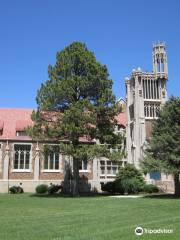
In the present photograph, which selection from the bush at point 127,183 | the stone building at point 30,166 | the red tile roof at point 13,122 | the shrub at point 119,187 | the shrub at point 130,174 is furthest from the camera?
the red tile roof at point 13,122

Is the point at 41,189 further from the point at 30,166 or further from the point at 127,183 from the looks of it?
the point at 127,183

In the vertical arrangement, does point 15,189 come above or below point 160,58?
below

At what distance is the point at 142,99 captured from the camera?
70875 mm

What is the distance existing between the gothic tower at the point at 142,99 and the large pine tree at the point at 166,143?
35.6m

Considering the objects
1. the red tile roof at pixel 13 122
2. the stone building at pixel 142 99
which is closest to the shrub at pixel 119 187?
the red tile roof at pixel 13 122

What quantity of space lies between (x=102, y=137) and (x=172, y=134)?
6328mm

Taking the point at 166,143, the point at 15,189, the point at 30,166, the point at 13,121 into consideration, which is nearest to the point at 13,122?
the point at 13,121

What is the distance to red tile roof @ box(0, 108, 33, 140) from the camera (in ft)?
139

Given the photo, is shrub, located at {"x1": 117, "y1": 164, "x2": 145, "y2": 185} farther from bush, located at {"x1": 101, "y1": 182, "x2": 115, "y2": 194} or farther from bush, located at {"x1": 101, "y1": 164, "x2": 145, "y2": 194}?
bush, located at {"x1": 101, "y1": 182, "x2": 115, "y2": 194}

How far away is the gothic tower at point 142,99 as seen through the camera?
6800 cm

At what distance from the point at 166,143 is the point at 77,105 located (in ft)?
25.6

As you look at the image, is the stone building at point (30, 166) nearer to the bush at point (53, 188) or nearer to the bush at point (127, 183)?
the bush at point (53, 188)

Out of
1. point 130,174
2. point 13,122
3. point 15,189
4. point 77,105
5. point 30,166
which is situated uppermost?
point 13,122

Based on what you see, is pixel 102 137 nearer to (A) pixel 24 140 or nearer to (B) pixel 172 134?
(B) pixel 172 134
